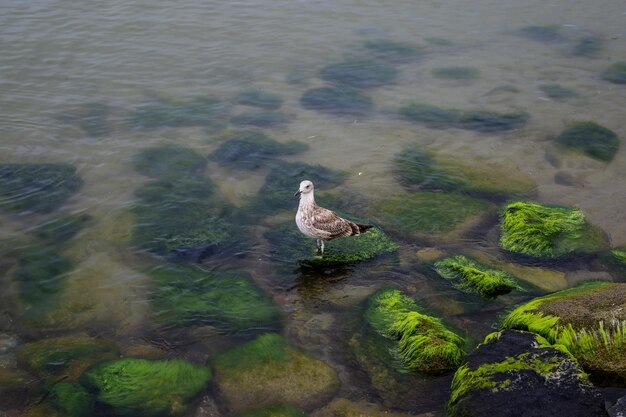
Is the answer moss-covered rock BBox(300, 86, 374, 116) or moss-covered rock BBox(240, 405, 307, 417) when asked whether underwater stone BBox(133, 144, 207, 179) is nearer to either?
moss-covered rock BBox(300, 86, 374, 116)

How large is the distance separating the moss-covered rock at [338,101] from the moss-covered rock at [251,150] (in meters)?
1.78

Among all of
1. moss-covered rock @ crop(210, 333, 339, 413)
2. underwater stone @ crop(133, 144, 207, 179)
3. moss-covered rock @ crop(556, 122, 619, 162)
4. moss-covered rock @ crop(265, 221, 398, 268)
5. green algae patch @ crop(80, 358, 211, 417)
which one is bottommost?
green algae patch @ crop(80, 358, 211, 417)

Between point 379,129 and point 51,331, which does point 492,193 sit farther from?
point 51,331

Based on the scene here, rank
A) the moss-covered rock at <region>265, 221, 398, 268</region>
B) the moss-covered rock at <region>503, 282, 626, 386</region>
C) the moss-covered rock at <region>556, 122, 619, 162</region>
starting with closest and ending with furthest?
the moss-covered rock at <region>503, 282, 626, 386</region>, the moss-covered rock at <region>265, 221, 398, 268</region>, the moss-covered rock at <region>556, 122, 619, 162</region>

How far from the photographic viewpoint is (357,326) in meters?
7.61

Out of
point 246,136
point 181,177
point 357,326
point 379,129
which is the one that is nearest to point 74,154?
point 181,177

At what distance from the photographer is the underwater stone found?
36.8ft

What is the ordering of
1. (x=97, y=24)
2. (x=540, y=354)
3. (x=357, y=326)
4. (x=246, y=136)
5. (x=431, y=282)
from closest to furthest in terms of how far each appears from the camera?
(x=540, y=354), (x=357, y=326), (x=431, y=282), (x=246, y=136), (x=97, y=24)

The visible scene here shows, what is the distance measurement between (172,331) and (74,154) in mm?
5420

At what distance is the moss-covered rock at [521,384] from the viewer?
542 cm

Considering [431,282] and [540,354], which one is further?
[431,282]

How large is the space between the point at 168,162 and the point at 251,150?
1.54 metres

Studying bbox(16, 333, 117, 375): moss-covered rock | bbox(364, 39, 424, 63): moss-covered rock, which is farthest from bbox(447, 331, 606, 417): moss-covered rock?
bbox(364, 39, 424, 63): moss-covered rock

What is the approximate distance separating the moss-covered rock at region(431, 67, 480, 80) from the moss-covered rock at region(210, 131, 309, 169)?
507cm
